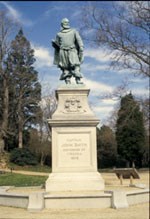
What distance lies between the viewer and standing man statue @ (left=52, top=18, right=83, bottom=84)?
14.2 m

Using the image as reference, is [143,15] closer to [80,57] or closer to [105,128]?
[80,57]

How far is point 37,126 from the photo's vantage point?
51906 millimetres

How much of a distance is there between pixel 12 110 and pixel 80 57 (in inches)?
1171

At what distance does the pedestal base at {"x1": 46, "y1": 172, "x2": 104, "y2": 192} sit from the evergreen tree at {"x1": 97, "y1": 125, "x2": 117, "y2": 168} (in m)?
37.8

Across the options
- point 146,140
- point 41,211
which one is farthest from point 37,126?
point 41,211

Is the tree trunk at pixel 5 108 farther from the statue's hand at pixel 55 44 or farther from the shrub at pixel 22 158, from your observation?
the statue's hand at pixel 55 44

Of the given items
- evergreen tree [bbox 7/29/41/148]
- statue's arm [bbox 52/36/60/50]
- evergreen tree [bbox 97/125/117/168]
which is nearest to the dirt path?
statue's arm [bbox 52/36/60/50]

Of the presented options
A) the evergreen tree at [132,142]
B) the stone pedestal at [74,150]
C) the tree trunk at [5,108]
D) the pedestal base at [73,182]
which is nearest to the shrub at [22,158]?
the tree trunk at [5,108]

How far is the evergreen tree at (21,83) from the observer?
43.0 m

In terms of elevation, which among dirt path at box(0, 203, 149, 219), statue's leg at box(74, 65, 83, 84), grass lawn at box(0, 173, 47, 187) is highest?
statue's leg at box(74, 65, 83, 84)

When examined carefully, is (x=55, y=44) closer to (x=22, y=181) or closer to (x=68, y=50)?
(x=68, y=50)

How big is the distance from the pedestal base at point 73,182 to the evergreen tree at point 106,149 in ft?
124

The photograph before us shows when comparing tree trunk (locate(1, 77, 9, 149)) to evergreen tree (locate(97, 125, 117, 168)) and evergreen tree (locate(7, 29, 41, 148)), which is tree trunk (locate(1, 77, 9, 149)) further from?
evergreen tree (locate(97, 125, 117, 168))

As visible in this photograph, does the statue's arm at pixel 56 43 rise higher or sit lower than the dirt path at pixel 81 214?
higher
